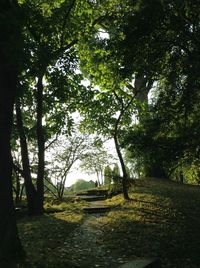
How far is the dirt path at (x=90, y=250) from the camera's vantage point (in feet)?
26.7

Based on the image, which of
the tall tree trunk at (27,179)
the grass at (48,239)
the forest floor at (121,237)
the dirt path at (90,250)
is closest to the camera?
the grass at (48,239)

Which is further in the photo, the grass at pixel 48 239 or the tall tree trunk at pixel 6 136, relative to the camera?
the grass at pixel 48 239

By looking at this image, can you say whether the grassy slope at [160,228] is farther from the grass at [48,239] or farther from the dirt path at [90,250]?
the grass at [48,239]

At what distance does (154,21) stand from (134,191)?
38.6ft

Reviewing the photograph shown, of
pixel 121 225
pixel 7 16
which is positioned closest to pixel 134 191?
pixel 121 225

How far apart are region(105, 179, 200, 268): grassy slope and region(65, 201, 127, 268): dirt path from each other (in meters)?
0.31

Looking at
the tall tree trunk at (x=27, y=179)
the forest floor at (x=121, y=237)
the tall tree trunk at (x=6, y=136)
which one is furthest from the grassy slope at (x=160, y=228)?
the tall tree trunk at (x=27, y=179)

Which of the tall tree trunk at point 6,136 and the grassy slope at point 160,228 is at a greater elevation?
the tall tree trunk at point 6,136

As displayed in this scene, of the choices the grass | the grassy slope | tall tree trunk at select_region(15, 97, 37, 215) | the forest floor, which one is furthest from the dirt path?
tall tree trunk at select_region(15, 97, 37, 215)

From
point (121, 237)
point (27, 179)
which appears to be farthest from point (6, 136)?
point (27, 179)

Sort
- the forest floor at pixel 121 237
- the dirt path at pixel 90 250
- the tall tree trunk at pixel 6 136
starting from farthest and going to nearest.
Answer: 1. the forest floor at pixel 121 237
2. the dirt path at pixel 90 250
3. the tall tree trunk at pixel 6 136

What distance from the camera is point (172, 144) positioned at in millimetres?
10742

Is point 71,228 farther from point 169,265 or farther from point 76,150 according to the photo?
point 76,150

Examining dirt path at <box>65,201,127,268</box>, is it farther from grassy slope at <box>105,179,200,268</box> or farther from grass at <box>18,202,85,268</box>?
grassy slope at <box>105,179,200,268</box>
